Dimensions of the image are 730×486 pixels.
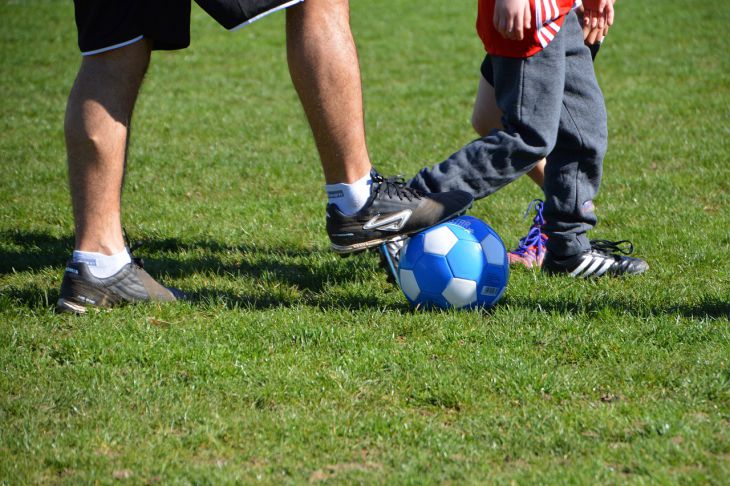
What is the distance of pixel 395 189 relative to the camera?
3.80 metres

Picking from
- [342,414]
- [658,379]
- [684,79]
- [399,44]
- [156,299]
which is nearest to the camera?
[342,414]

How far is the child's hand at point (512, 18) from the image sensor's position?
367 centimetres

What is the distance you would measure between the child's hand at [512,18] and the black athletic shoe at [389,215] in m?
0.70

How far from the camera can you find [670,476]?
2469 millimetres

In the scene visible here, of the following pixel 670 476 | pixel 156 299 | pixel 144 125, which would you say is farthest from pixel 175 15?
pixel 144 125

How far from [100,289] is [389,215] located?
1.28 m

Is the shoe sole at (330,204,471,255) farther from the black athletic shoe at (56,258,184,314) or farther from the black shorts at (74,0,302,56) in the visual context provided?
the black shorts at (74,0,302,56)

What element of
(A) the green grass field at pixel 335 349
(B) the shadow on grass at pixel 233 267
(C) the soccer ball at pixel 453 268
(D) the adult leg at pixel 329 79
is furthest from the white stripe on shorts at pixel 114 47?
(C) the soccer ball at pixel 453 268

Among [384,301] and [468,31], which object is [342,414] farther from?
[468,31]

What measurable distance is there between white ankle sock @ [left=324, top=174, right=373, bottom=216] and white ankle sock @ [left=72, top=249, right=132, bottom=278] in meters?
0.98

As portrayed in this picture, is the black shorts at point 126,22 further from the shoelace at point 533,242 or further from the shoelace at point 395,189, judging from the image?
the shoelace at point 533,242

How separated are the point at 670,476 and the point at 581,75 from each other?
87.2 inches

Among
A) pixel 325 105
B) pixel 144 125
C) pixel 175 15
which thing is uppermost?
pixel 175 15

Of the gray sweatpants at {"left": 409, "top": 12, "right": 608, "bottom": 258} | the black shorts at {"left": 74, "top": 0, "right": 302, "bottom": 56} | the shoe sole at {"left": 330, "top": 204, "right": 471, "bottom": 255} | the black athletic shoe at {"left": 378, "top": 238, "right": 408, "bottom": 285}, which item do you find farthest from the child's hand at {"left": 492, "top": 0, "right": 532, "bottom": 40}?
the black shorts at {"left": 74, "top": 0, "right": 302, "bottom": 56}
